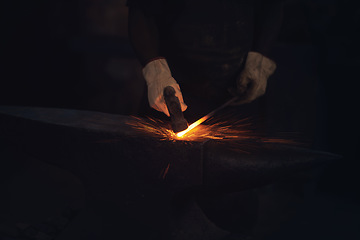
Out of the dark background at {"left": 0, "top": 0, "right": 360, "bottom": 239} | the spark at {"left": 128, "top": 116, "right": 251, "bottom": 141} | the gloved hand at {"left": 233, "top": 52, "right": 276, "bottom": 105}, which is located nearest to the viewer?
the spark at {"left": 128, "top": 116, "right": 251, "bottom": 141}

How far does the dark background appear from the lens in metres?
2.40

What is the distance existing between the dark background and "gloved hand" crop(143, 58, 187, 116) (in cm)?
114

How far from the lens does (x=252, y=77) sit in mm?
1874

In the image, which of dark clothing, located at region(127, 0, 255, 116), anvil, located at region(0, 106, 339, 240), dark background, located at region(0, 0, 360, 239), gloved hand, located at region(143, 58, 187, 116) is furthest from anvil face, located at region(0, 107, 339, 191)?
dark background, located at region(0, 0, 360, 239)

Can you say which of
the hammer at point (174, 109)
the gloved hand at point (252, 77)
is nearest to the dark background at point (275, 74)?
the gloved hand at point (252, 77)

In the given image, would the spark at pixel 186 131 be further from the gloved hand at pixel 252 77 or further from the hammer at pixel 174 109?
the gloved hand at pixel 252 77

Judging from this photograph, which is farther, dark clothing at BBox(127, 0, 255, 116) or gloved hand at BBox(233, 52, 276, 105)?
gloved hand at BBox(233, 52, 276, 105)

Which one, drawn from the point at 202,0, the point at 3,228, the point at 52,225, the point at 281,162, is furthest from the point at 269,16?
the point at 3,228

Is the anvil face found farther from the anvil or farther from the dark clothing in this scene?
the dark clothing

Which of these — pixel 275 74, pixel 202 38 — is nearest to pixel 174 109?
pixel 202 38

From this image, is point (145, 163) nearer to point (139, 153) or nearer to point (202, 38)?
point (139, 153)

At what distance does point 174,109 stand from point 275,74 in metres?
1.39

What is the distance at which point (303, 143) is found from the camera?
8.32 ft

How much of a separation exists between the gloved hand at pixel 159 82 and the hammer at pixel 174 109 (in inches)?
5.7
